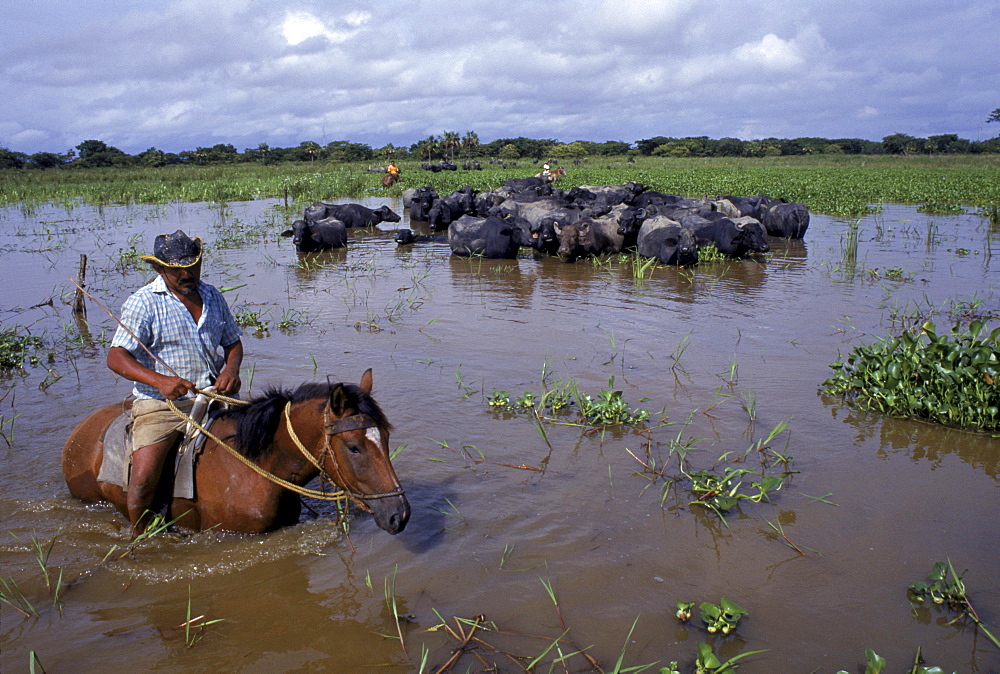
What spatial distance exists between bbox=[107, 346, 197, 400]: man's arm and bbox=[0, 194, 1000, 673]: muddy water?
86cm

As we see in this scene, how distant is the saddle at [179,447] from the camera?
3.50 m

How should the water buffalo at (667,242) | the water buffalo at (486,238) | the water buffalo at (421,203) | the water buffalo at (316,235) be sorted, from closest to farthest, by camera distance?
the water buffalo at (667,242), the water buffalo at (486,238), the water buffalo at (316,235), the water buffalo at (421,203)

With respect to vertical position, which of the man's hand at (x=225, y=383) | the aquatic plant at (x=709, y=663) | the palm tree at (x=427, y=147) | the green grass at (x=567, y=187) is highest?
the palm tree at (x=427, y=147)

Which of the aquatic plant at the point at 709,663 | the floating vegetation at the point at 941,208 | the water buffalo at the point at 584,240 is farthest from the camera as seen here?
the floating vegetation at the point at 941,208

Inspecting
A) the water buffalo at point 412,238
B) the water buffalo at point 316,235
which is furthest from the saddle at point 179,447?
the water buffalo at point 412,238

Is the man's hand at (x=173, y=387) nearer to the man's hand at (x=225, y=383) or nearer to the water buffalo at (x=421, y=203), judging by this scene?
the man's hand at (x=225, y=383)

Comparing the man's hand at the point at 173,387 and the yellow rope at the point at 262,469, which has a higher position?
the man's hand at the point at 173,387

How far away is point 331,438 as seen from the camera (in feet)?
10.2

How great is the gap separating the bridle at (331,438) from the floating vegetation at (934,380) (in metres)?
4.13

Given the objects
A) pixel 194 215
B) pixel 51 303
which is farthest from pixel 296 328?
pixel 194 215

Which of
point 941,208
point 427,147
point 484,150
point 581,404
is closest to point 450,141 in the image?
point 427,147

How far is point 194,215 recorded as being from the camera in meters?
19.3

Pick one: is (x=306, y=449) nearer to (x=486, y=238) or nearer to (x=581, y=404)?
(x=581, y=404)

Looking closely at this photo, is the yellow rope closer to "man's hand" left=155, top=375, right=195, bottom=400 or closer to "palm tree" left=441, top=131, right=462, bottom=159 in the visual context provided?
"man's hand" left=155, top=375, right=195, bottom=400
